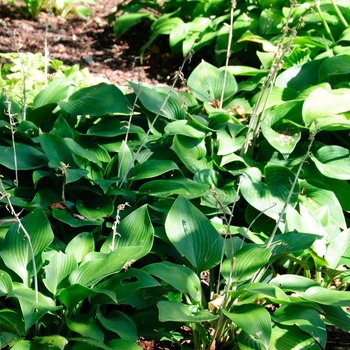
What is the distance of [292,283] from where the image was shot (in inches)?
115

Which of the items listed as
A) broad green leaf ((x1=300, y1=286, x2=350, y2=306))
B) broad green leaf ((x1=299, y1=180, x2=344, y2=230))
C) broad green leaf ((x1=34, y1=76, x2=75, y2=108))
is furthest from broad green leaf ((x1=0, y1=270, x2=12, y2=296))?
broad green leaf ((x1=299, y1=180, x2=344, y2=230))

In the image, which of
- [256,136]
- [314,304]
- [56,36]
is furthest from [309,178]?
[56,36]

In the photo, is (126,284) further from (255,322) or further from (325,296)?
(325,296)

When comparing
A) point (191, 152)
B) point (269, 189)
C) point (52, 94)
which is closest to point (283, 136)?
point (269, 189)

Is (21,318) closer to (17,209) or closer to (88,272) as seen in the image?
(88,272)

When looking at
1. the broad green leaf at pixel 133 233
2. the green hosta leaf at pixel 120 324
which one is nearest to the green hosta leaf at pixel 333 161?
the broad green leaf at pixel 133 233

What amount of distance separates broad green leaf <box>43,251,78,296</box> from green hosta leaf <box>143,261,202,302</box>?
355mm

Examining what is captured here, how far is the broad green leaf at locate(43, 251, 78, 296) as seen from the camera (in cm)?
264

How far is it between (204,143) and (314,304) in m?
1.45

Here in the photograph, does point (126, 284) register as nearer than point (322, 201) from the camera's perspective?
Yes

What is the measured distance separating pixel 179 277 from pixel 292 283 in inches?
24.0

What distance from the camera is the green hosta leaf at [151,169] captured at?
3.38 metres

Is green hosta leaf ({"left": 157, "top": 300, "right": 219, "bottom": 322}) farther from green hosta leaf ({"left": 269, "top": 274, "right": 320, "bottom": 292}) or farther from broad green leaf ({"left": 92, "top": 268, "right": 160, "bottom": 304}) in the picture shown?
green hosta leaf ({"left": 269, "top": 274, "right": 320, "bottom": 292})

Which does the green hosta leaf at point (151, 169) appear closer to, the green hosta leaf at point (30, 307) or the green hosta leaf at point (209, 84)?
the green hosta leaf at point (209, 84)
